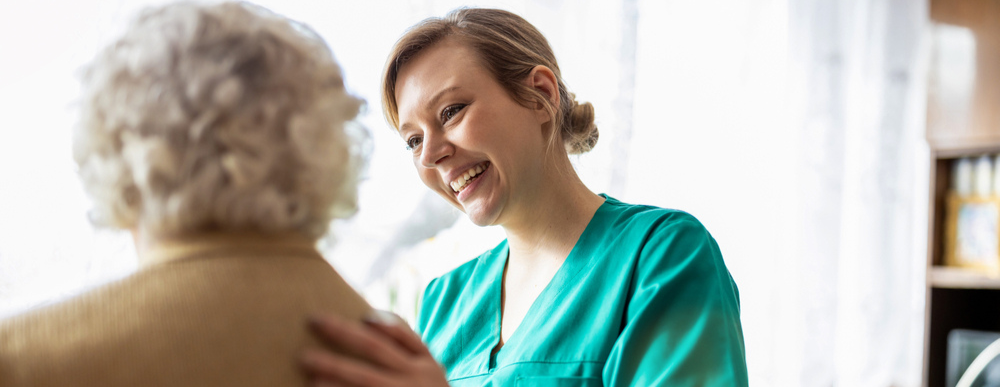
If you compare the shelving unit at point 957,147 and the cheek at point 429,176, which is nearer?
the cheek at point 429,176

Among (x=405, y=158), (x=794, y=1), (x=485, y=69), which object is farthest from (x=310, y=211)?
(x=794, y=1)

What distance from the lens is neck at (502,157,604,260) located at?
1321 millimetres

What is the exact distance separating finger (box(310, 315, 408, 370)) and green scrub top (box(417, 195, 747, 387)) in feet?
1.56

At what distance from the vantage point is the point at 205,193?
56 centimetres

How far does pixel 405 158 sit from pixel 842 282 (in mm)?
2038

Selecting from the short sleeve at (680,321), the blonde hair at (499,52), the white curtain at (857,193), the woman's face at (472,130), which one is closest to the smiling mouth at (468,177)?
the woman's face at (472,130)

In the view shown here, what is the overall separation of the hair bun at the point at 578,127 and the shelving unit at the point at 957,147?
1.81 metres

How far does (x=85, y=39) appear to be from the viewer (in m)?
1.32

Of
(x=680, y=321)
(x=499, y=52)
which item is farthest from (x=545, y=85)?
(x=680, y=321)

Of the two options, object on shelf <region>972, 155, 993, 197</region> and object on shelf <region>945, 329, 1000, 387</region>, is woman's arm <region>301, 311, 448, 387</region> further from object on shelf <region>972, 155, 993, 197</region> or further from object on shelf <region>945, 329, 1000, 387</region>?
object on shelf <region>972, 155, 993, 197</region>

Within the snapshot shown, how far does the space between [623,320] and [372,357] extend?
0.57 metres

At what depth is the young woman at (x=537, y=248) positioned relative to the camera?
1.04 m

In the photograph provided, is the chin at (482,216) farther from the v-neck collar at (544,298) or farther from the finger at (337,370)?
the finger at (337,370)

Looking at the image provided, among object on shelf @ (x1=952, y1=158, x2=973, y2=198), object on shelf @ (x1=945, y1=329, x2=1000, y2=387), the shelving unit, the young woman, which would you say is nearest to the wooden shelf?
the shelving unit
